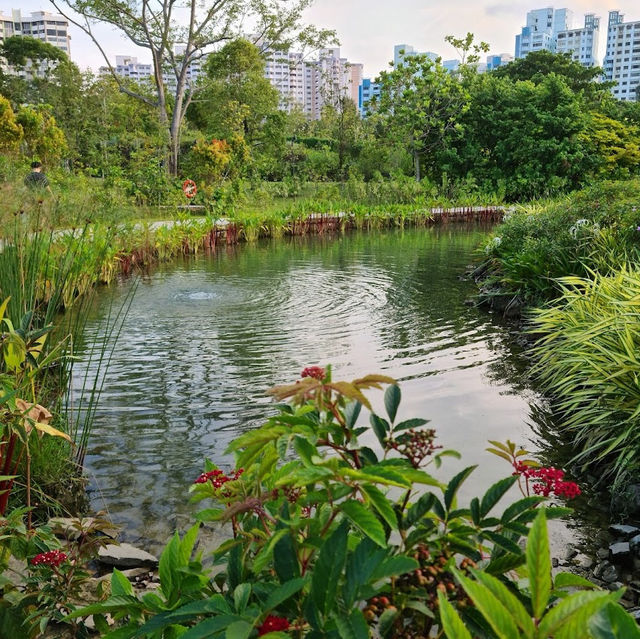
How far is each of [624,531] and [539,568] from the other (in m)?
2.32

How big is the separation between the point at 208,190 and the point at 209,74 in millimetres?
11444

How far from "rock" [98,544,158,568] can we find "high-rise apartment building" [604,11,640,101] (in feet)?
479

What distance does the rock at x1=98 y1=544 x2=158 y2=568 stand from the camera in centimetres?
250

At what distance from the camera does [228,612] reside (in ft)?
2.99

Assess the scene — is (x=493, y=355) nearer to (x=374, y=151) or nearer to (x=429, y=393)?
(x=429, y=393)

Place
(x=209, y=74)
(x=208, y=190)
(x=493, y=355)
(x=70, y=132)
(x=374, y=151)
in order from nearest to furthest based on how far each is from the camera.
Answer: (x=493, y=355) → (x=208, y=190) → (x=374, y=151) → (x=209, y=74) → (x=70, y=132)

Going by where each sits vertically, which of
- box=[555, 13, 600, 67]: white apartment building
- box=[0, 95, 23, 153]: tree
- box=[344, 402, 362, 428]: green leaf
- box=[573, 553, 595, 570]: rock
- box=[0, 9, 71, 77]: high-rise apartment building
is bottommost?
box=[573, 553, 595, 570]: rock

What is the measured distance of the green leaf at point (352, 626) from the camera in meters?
0.79

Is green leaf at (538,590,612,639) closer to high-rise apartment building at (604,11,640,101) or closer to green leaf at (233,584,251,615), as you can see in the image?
green leaf at (233,584,251,615)

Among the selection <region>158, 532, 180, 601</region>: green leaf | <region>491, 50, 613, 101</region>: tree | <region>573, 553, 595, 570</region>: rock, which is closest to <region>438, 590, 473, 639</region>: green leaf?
<region>158, 532, 180, 601</region>: green leaf

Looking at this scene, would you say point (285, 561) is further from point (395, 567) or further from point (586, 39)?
point (586, 39)

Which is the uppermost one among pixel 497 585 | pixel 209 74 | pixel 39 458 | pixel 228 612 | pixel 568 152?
pixel 209 74

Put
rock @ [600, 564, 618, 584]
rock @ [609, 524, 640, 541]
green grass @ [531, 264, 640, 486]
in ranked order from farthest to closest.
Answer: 1. green grass @ [531, 264, 640, 486]
2. rock @ [609, 524, 640, 541]
3. rock @ [600, 564, 618, 584]

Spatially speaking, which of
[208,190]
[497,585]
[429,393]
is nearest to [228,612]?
[497,585]
